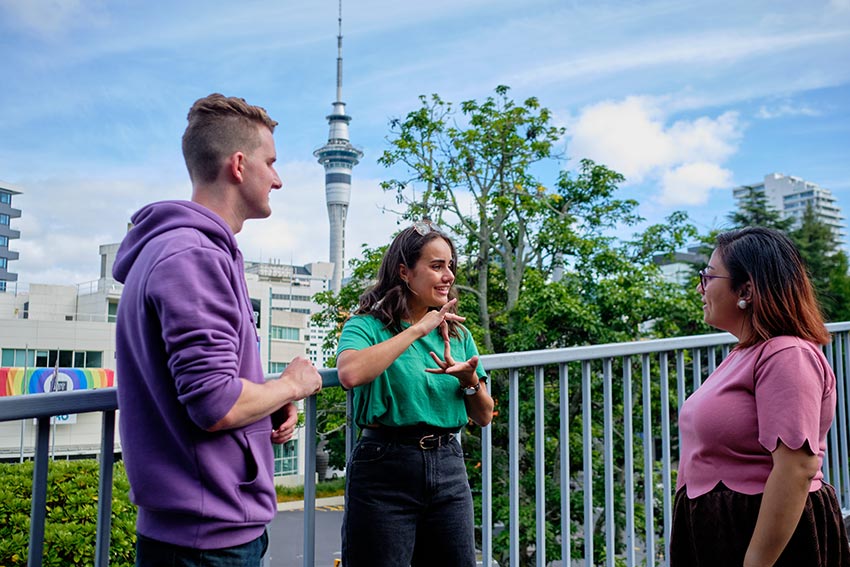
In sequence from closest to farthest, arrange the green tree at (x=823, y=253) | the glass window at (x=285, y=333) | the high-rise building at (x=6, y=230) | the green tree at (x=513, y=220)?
1. the green tree at (x=513, y=220)
2. the green tree at (x=823, y=253)
3. the glass window at (x=285, y=333)
4. the high-rise building at (x=6, y=230)

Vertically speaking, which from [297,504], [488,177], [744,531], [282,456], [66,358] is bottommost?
[297,504]

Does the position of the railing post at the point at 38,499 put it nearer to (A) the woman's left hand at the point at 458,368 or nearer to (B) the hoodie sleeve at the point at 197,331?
(B) the hoodie sleeve at the point at 197,331

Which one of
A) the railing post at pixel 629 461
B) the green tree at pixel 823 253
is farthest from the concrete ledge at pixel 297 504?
the green tree at pixel 823 253

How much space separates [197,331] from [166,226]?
0.25m

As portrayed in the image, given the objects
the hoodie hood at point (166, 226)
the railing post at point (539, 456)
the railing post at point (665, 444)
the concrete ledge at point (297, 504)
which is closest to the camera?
the hoodie hood at point (166, 226)

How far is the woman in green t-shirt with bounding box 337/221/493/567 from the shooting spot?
6.72ft

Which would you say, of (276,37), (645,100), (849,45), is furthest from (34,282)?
(849,45)

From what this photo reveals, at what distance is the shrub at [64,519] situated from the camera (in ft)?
17.6

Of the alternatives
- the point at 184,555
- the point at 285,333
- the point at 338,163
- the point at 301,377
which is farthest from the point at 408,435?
the point at 338,163

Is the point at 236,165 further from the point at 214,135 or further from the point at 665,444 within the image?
the point at 665,444

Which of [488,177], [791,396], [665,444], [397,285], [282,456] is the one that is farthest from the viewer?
[488,177]

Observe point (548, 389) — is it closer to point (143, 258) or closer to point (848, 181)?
point (143, 258)

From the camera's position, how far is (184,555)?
145 centimetres

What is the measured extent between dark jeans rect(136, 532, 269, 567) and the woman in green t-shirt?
56 centimetres
